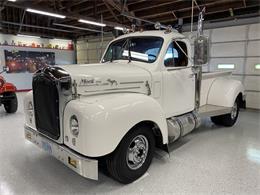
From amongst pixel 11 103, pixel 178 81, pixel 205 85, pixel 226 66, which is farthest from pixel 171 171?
pixel 226 66

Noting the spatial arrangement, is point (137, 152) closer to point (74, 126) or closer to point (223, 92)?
point (74, 126)

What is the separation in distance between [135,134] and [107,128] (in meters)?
0.50

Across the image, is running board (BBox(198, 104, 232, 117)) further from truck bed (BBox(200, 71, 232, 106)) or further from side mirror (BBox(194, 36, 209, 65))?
side mirror (BBox(194, 36, 209, 65))

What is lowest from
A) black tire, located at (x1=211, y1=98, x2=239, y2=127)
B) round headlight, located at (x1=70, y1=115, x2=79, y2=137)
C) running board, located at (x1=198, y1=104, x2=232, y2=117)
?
black tire, located at (x1=211, y1=98, x2=239, y2=127)

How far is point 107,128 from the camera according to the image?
6.80 ft

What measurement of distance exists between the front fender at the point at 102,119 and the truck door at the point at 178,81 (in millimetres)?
901

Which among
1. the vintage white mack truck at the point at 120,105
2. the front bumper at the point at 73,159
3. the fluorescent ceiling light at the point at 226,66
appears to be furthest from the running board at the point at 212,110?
the fluorescent ceiling light at the point at 226,66

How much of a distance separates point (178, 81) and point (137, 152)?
4.72ft

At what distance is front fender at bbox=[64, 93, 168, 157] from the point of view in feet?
6.60

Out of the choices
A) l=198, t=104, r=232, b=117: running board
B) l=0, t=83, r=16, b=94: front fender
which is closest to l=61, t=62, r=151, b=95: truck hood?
l=198, t=104, r=232, b=117: running board

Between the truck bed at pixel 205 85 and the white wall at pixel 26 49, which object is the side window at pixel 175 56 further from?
the white wall at pixel 26 49

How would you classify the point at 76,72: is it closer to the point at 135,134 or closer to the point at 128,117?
the point at 128,117

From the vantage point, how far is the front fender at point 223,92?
4422 mm

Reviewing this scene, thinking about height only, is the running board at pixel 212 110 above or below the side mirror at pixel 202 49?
below
